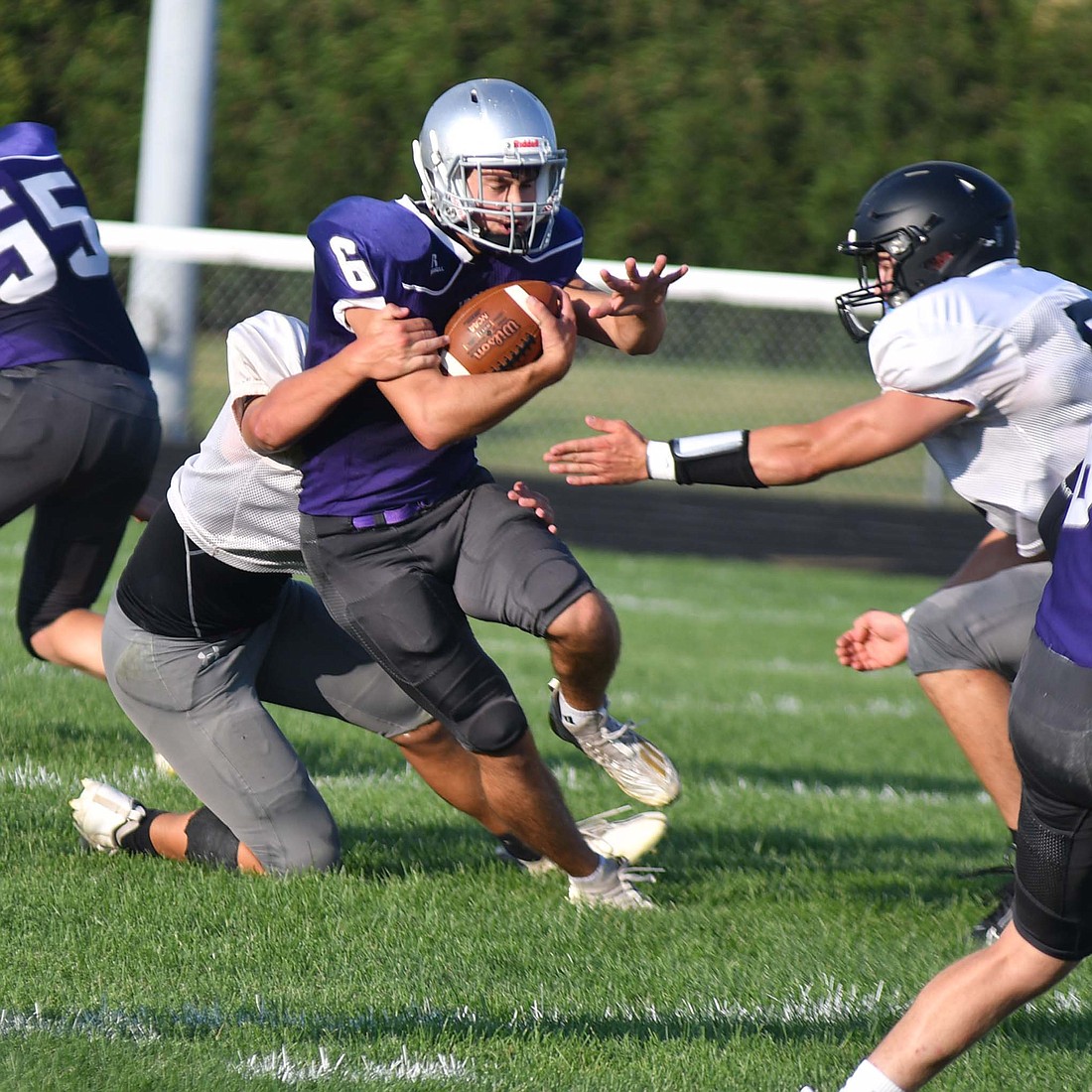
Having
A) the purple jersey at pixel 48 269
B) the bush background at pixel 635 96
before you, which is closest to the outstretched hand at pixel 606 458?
the purple jersey at pixel 48 269

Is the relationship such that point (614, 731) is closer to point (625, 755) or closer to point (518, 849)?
point (625, 755)

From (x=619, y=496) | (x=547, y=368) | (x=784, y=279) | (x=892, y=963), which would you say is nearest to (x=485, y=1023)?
(x=892, y=963)

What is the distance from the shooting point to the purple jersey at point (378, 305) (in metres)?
3.59

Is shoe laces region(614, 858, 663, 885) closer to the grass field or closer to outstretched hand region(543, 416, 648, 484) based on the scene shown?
the grass field

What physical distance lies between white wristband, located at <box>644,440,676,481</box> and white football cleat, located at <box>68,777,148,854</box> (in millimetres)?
1689

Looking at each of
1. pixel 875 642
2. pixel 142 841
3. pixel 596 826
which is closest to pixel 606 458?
pixel 875 642

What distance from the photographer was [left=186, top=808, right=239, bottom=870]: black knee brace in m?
4.20

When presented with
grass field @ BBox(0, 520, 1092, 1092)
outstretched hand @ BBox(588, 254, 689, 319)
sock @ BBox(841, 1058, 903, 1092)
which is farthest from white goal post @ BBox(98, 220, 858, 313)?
sock @ BBox(841, 1058, 903, 1092)

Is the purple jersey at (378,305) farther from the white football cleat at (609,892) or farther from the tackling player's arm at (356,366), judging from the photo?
the white football cleat at (609,892)

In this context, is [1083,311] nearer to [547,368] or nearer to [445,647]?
[547,368]

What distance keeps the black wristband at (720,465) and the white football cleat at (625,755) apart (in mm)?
690

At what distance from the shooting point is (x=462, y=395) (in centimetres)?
349

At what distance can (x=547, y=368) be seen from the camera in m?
3.54

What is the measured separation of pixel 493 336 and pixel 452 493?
0.45 m
